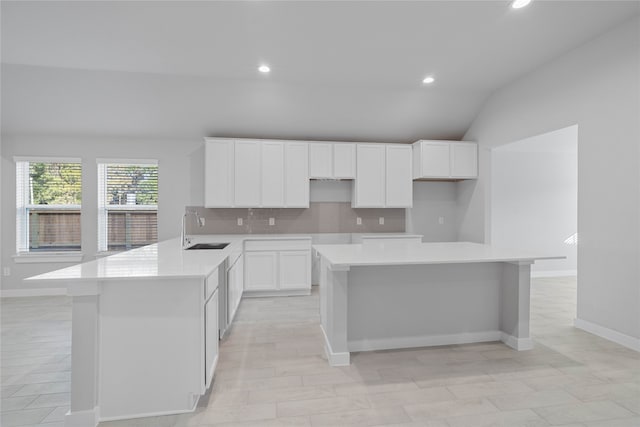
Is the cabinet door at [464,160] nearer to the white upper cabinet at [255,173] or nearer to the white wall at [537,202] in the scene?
the white wall at [537,202]

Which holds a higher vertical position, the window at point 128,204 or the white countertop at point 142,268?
the window at point 128,204

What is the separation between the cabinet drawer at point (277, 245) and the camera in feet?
14.3

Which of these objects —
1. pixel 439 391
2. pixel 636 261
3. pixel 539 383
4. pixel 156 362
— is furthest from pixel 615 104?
pixel 156 362

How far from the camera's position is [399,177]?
196 inches

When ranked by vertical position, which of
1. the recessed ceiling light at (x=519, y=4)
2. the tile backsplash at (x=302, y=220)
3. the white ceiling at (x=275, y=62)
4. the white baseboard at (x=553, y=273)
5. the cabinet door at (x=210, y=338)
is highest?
the recessed ceiling light at (x=519, y=4)

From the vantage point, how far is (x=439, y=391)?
205 cm

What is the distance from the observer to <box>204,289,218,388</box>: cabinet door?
6.42 ft

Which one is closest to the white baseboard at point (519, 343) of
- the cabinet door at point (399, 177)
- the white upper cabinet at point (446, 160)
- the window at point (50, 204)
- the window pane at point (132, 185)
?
the cabinet door at point (399, 177)

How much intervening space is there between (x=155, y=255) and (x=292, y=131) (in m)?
3.05

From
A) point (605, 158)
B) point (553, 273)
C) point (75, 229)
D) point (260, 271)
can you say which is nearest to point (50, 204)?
point (75, 229)

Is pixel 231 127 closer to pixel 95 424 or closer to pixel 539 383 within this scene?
pixel 95 424

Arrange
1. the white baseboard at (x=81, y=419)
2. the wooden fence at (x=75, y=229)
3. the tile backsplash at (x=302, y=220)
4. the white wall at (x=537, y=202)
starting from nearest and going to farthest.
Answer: the white baseboard at (x=81, y=419)
the wooden fence at (x=75, y=229)
the tile backsplash at (x=302, y=220)
the white wall at (x=537, y=202)

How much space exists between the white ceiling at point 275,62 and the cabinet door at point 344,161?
0.35 meters

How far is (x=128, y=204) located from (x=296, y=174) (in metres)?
2.76
